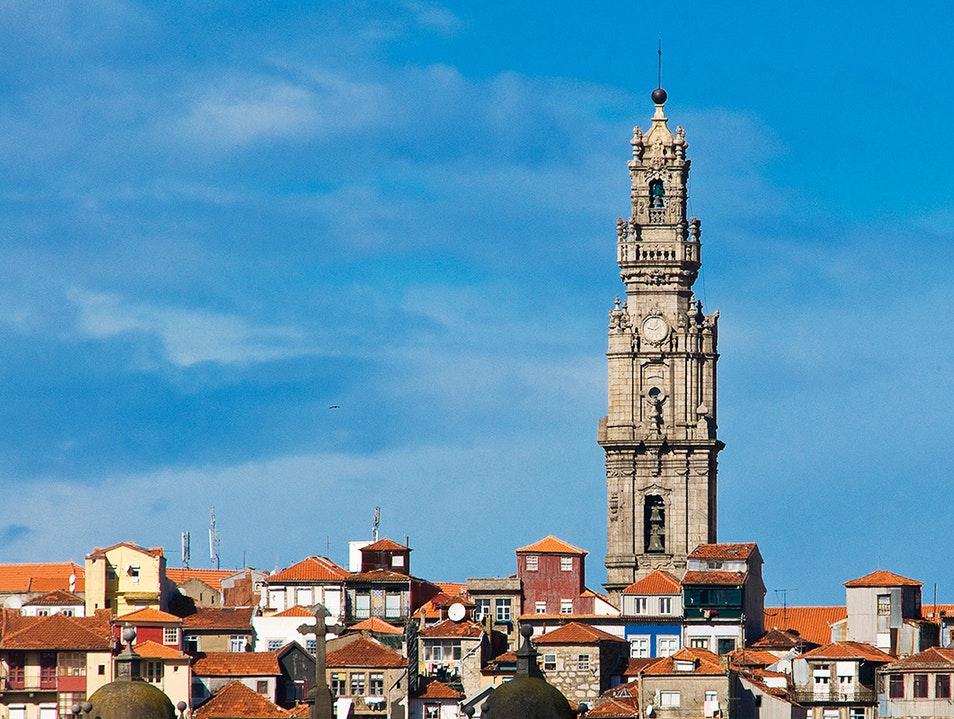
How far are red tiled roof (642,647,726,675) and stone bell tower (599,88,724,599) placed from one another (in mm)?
32922

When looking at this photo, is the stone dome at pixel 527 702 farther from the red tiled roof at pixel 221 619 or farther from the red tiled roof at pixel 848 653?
the red tiled roof at pixel 221 619

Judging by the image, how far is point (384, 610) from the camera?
544 ft

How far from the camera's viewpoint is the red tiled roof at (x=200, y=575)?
18100cm

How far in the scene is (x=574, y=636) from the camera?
503 ft

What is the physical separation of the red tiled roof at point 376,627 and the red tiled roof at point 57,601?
536 inches

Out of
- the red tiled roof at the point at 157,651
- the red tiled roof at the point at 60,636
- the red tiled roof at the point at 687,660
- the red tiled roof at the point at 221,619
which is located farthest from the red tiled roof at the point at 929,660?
the red tiled roof at the point at 60,636

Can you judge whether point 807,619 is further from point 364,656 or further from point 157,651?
point 157,651

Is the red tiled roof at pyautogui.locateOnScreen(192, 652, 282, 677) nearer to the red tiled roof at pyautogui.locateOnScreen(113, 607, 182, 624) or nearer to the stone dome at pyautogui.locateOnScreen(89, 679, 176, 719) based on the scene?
the red tiled roof at pyautogui.locateOnScreen(113, 607, 182, 624)

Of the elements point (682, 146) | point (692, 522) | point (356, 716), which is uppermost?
point (682, 146)

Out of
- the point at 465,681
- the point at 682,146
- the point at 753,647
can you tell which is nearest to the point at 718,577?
the point at 753,647

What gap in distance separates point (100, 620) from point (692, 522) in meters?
39.8

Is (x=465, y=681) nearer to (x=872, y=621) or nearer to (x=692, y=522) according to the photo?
(x=872, y=621)

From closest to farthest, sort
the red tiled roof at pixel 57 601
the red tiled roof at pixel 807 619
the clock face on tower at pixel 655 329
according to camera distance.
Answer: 1. the red tiled roof at pixel 57 601
2. the red tiled roof at pixel 807 619
3. the clock face on tower at pixel 655 329

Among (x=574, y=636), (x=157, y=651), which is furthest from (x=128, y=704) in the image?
(x=574, y=636)
